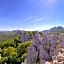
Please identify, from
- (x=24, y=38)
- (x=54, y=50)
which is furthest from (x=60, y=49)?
(x=24, y=38)

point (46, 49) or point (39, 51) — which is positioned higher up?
point (46, 49)

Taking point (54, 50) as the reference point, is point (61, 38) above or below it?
above

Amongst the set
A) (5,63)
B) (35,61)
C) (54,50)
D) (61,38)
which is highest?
(61,38)

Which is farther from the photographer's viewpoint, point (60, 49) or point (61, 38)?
point (61, 38)

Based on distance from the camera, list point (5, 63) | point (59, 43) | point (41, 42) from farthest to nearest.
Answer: point (5, 63) → point (41, 42) → point (59, 43)

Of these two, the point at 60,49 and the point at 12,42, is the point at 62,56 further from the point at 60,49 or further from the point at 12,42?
the point at 12,42

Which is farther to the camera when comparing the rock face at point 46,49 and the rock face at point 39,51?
the rock face at point 39,51

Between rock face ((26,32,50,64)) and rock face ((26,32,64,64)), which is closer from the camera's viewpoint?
rock face ((26,32,64,64))

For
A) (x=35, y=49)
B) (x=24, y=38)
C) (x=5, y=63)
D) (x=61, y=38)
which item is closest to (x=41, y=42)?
(x=35, y=49)

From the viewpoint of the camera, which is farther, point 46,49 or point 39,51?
point 39,51

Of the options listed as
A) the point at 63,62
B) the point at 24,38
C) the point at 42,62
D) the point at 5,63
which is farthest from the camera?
the point at 24,38
